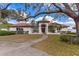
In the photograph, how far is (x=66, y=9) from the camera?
114 inches

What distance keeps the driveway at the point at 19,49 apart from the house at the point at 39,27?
3.7 inches

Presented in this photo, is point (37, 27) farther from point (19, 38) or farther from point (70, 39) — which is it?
point (70, 39)

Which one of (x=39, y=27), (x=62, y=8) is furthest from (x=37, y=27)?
(x=62, y=8)

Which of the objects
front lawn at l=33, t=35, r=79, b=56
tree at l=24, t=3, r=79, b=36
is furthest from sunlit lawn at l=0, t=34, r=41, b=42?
tree at l=24, t=3, r=79, b=36

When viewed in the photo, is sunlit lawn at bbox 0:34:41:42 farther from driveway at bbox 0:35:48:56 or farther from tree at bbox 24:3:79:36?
tree at bbox 24:3:79:36

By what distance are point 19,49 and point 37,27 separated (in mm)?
335

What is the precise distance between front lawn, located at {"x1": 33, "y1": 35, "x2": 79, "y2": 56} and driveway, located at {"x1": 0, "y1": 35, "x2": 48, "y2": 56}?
5cm

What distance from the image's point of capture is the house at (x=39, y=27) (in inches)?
115

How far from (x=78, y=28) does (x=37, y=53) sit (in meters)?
0.56

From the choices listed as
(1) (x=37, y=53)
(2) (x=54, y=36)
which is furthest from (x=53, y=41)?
(1) (x=37, y=53)

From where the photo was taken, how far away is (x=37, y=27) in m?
2.94

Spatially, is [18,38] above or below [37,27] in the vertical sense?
below

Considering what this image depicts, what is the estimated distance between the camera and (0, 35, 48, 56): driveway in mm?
2852

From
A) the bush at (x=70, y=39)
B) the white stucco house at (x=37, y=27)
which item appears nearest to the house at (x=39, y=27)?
the white stucco house at (x=37, y=27)
